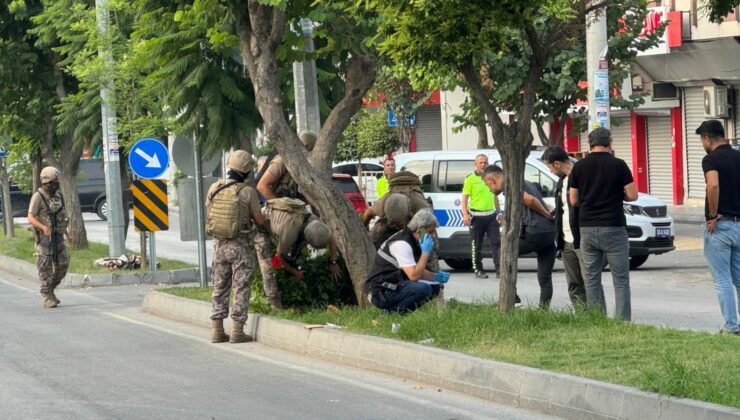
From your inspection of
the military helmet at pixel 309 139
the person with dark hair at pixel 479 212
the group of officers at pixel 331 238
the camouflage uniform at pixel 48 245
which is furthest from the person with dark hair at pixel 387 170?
the group of officers at pixel 331 238

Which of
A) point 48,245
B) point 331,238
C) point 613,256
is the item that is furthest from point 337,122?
point 48,245

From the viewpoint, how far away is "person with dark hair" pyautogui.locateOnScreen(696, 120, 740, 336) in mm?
10719

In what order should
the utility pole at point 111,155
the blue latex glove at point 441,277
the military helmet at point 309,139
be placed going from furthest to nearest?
the utility pole at point 111,155
the military helmet at point 309,139
the blue latex glove at point 441,277

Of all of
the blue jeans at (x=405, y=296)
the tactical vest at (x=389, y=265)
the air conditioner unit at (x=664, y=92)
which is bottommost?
the blue jeans at (x=405, y=296)

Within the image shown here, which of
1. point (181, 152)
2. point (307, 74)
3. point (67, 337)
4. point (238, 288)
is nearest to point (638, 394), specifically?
point (238, 288)

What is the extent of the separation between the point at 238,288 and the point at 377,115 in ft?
102

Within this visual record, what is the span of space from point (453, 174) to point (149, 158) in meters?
4.74

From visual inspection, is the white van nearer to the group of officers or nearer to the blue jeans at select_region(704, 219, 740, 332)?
the group of officers

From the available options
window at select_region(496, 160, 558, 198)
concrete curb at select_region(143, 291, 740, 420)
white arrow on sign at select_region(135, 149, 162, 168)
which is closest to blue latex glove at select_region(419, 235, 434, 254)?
concrete curb at select_region(143, 291, 740, 420)

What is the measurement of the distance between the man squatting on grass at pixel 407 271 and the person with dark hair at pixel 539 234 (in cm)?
124

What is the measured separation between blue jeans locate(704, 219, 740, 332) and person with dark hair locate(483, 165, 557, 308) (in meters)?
1.95

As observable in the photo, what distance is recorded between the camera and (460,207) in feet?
66.5

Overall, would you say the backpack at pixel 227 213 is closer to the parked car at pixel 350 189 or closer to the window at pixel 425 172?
the window at pixel 425 172

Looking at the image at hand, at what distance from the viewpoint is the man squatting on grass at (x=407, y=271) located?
11508mm
